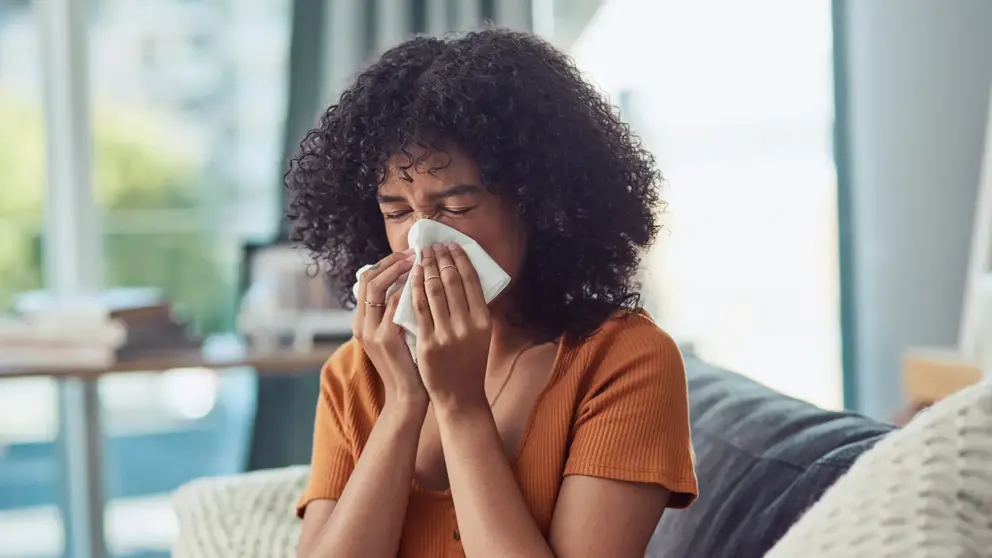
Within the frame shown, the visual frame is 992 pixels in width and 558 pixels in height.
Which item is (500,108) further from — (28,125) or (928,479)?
(28,125)

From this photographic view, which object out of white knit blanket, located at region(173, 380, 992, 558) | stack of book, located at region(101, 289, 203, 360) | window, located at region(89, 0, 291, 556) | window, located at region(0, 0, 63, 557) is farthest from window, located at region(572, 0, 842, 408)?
white knit blanket, located at region(173, 380, 992, 558)

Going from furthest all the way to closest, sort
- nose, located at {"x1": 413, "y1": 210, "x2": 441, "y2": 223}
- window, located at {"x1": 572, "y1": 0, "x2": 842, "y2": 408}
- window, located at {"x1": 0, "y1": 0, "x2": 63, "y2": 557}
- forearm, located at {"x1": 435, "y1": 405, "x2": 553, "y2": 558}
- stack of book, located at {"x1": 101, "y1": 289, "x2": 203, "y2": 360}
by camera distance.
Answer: window, located at {"x1": 572, "y1": 0, "x2": 842, "y2": 408}, window, located at {"x1": 0, "y1": 0, "x2": 63, "y2": 557}, stack of book, located at {"x1": 101, "y1": 289, "x2": 203, "y2": 360}, nose, located at {"x1": 413, "y1": 210, "x2": 441, "y2": 223}, forearm, located at {"x1": 435, "y1": 405, "x2": 553, "y2": 558}

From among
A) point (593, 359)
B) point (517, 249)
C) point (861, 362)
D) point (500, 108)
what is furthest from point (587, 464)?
point (861, 362)

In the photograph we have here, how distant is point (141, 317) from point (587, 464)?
194 centimetres

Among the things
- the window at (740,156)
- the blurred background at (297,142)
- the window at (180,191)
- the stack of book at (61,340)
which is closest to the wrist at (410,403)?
the stack of book at (61,340)

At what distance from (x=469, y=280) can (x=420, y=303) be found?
0.20 feet

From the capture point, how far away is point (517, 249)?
1248 mm

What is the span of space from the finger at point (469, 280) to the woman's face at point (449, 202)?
0.03m

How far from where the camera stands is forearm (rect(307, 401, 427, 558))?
1.17m

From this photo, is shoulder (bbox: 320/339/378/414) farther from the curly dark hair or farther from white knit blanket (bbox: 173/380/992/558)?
white knit blanket (bbox: 173/380/992/558)

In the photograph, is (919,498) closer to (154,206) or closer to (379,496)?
(379,496)

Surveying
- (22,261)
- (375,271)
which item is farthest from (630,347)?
(22,261)

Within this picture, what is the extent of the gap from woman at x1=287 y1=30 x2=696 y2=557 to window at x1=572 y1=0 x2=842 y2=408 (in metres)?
2.32

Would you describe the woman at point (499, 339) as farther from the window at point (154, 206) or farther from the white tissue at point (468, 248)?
the window at point (154, 206)
